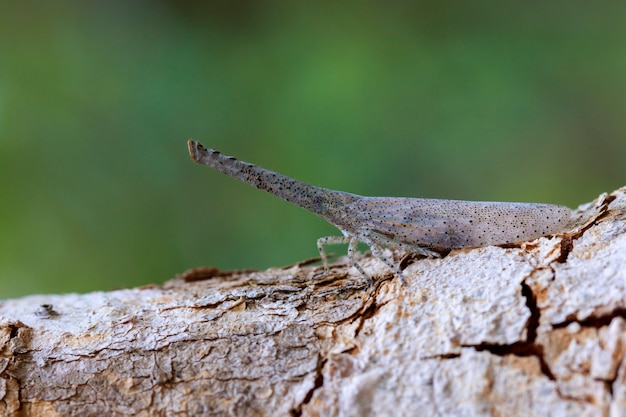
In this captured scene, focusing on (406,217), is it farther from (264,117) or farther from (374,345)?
(264,117)

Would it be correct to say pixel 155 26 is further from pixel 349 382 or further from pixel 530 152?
pixel 349 382

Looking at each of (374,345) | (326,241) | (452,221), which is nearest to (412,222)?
(452,221)

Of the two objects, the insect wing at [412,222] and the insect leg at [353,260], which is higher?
the insect wing at [412,222]

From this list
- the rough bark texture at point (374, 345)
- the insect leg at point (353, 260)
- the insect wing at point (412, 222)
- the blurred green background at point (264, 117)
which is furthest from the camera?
the blurred green background at point (264, 117)

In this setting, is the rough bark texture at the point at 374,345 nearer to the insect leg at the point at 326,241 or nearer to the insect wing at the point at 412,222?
the insect wing at the point at 412,222

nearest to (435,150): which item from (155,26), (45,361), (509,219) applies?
(509,219)

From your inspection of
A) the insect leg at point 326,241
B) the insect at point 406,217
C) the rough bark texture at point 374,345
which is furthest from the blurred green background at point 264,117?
the rough bark texture at point 374,345
